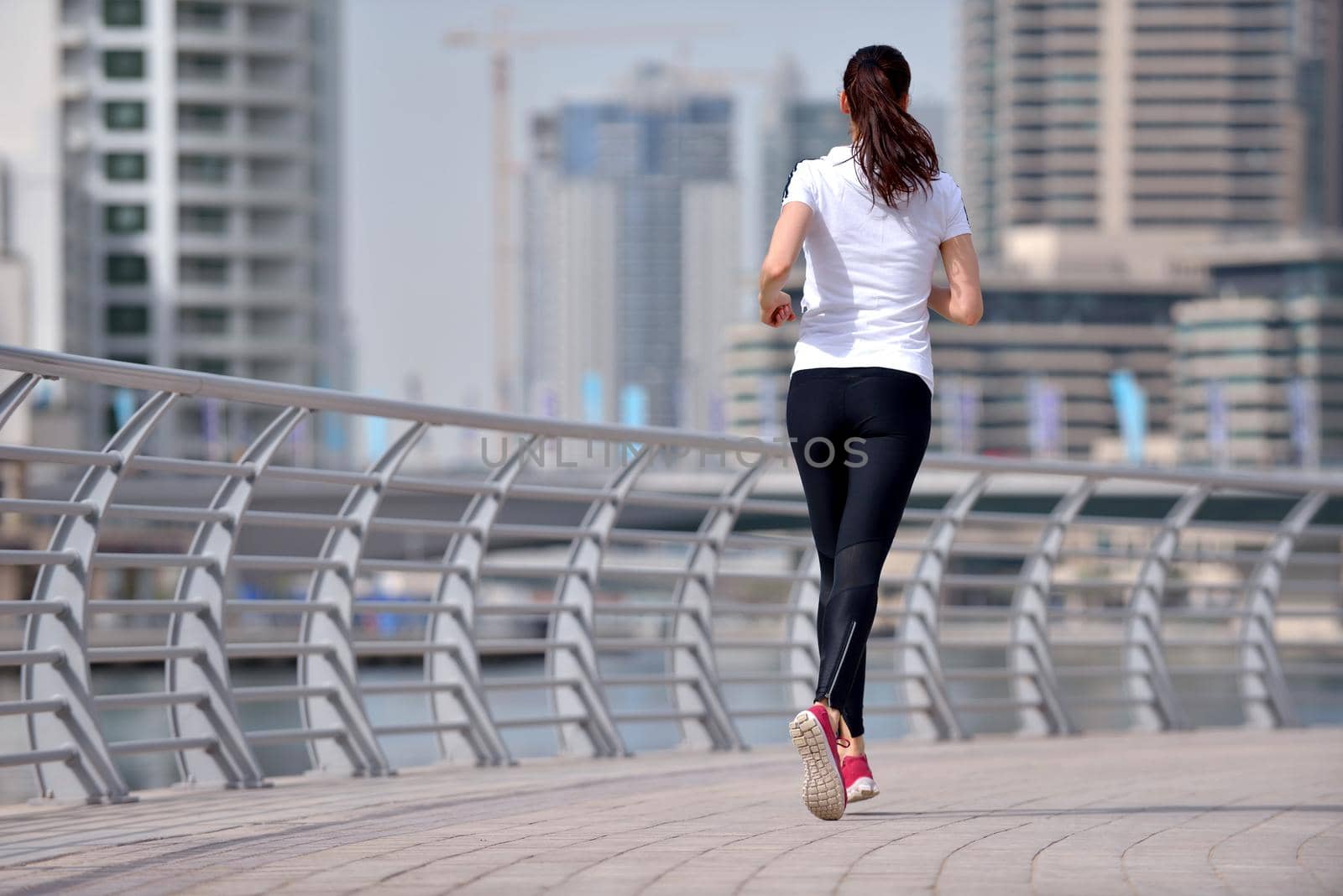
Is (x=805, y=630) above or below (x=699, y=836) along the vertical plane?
below

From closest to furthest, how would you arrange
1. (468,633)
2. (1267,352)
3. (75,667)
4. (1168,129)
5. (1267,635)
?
(75,667) < (468,633) < (1267,635) < (1267,352) < (1168,129)

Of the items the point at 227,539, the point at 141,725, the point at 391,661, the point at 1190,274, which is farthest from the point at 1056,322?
the point at 227,539

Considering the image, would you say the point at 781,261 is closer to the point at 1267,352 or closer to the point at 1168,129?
the point at 1267,352

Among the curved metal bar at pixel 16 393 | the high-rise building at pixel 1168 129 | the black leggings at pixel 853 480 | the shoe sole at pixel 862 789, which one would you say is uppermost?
the high-rise building at pixel 1168 129

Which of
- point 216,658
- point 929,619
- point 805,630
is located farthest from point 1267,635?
point 216,658

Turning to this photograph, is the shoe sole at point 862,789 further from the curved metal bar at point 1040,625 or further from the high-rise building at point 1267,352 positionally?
the high-rise building at point 1267,352

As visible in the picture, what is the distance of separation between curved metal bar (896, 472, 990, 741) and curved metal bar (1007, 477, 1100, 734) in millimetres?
493

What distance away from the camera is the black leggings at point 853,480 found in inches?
203

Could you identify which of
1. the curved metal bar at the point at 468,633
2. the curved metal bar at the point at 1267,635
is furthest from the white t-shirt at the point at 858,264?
the curved metal bar at the point at 1267,635

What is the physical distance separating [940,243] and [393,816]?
195cm

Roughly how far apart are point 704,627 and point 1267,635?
3.90 meters

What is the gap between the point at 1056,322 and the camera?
15962cm

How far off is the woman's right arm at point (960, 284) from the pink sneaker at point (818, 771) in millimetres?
Answer: 1085

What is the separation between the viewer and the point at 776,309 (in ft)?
17.0
